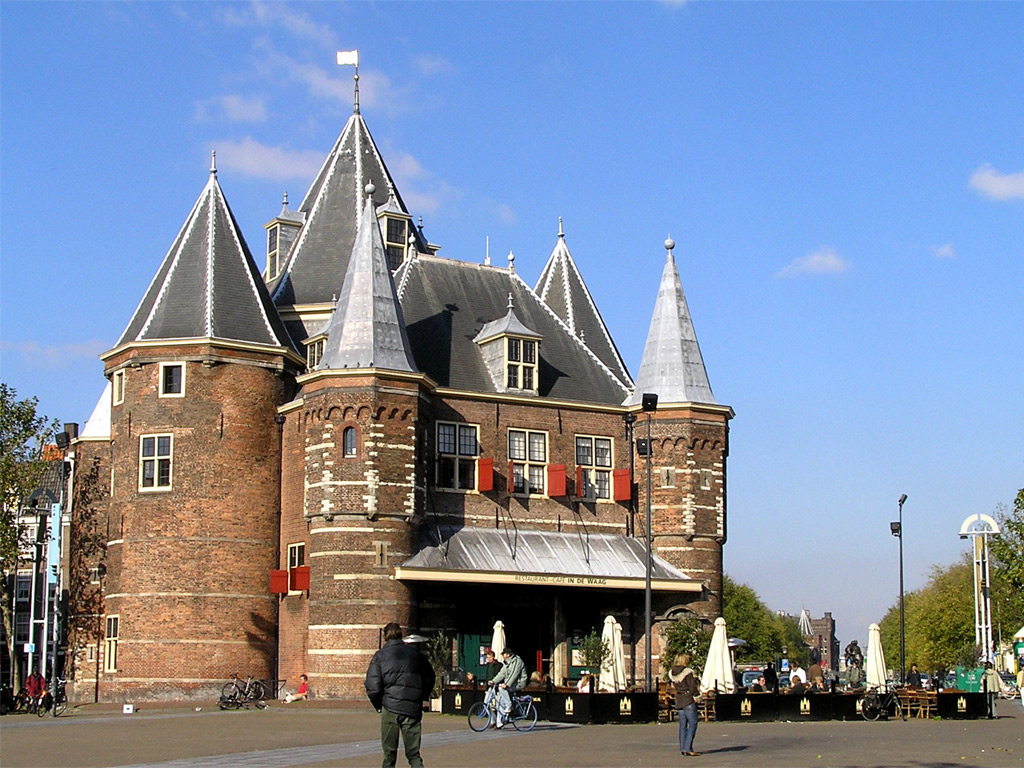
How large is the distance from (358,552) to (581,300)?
52.0 ft

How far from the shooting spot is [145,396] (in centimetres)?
4181

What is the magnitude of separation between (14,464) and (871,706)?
1088 inches

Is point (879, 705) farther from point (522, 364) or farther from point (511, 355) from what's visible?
point (511, 355)

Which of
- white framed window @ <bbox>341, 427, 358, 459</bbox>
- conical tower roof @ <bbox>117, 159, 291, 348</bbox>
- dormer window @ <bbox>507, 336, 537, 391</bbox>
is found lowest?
white framed window @ <bbox>341, 427, 358, 459</bbox>

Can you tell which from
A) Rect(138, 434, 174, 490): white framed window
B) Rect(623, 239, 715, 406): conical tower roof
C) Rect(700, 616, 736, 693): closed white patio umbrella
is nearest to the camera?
Rect(700, 616, 736, 693): closed white patio umbrella

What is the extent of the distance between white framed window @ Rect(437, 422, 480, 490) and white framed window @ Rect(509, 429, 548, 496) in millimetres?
1296

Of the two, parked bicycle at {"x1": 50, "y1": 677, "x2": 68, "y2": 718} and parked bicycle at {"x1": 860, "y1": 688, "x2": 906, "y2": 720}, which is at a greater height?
parked bicycle at {"x1": 860, "y1": 688, "x2": 906, "y2": 720}

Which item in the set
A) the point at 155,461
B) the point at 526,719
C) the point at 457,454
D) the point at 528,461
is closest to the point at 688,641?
the point at 528,461

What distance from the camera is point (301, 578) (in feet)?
129

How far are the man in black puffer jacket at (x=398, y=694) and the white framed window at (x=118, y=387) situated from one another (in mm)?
29789

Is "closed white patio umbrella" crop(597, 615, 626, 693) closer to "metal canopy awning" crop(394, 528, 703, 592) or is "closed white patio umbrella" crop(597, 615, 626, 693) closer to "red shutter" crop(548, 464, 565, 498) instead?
"metal canopy awning" crop(394, 528, 703, 592)

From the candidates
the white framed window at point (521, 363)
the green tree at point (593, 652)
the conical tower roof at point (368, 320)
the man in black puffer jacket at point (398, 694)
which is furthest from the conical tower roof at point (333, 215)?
the man in black puffer jacket at point (398, 694)

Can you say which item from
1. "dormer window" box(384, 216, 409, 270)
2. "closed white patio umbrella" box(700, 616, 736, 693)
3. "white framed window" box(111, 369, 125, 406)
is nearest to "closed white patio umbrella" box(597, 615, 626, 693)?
"closed white patio umbrella" box(700, 616, 736, 693)

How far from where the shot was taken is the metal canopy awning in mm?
39156
